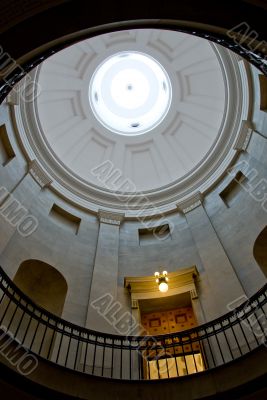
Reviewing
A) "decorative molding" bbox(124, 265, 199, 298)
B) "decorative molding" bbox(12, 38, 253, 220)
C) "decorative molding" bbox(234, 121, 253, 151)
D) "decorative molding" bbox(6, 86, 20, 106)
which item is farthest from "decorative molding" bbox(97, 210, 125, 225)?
"decorative molding" bbox(234, 121, 253, 151)

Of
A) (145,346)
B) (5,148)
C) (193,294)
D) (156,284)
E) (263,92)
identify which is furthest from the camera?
(5,148)

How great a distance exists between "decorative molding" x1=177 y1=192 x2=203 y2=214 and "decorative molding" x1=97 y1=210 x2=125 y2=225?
8.58 feet

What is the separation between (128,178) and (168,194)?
9.63 feet

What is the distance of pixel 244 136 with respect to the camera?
13250mm

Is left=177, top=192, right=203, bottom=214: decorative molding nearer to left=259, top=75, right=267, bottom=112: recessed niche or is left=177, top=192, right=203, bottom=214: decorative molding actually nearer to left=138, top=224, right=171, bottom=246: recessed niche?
left=138, top=224, right=171, bottom=246: recessed niche

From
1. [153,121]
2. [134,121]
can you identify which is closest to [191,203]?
[153,121]

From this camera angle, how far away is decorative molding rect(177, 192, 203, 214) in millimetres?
14219

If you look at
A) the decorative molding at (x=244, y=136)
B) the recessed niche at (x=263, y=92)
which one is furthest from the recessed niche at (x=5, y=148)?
the recessed niche at (x=263, y=92)

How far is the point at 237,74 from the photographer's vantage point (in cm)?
1376

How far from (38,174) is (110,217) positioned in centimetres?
349

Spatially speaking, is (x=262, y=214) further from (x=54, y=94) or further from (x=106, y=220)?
(x=54, y=94)

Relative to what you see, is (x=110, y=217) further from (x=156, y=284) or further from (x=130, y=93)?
(x=130, y=93)

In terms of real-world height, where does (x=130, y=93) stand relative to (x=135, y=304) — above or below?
above

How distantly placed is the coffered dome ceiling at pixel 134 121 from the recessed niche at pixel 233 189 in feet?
3.82
